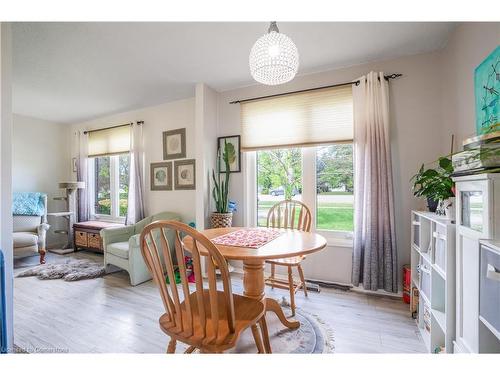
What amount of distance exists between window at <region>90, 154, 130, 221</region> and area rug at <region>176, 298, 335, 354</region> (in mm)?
3256

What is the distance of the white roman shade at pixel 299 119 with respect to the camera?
8.10ft

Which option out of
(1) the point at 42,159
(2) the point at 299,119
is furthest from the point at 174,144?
(1) the point at 42,159

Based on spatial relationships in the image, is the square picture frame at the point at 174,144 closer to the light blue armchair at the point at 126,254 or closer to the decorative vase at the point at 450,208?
the light blue armchair at the point at 126,254

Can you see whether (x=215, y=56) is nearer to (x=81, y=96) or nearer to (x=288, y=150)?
(x=288, y=150)

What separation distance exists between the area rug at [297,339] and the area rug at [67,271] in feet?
6.47

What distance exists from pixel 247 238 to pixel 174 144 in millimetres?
2460

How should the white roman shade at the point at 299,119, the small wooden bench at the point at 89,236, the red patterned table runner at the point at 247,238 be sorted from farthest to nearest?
the small wooden bench at the point at 89,236 → the white roman shade at the point at 299,119 → the red patterned table runner at the point at 247,238

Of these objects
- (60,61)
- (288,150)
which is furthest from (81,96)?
(288,150)

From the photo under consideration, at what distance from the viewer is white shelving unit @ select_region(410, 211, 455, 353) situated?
122 cm

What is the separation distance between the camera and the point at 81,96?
10.8 feet

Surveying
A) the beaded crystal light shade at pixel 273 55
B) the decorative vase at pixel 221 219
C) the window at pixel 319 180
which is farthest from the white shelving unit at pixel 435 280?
the decorative vase at pixel 221 219

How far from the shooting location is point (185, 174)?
3467 millimetres

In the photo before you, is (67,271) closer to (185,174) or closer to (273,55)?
(185,174)

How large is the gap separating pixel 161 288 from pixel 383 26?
95.9 inches
